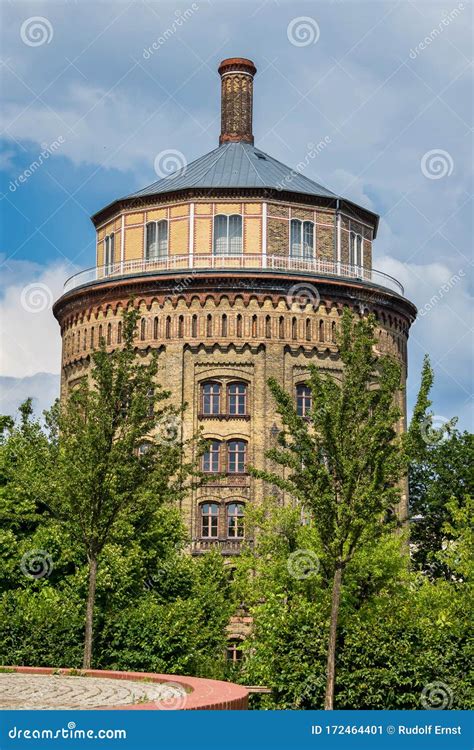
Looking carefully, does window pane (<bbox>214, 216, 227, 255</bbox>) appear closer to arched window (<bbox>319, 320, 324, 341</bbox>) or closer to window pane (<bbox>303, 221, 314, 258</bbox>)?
window pane (<bbox>303, 221, 314, 258</bbox>)

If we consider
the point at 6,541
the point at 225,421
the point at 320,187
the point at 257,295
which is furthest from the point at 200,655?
the point at 320,187

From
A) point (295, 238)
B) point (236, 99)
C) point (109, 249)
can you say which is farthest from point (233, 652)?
point (236, 99)

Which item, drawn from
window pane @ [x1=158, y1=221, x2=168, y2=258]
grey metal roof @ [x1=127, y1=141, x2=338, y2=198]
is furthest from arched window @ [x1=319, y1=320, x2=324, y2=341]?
window pane @ [x1=158, y1=221, x2=168, y2=258]

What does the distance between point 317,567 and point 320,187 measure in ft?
90.2

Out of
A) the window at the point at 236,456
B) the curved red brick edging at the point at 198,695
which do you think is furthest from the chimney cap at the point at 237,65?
the curved red brick edging at the point at 198,695

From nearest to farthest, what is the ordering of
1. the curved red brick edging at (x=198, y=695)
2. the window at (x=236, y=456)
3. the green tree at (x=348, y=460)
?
the curved red brick edging at (x=198, y=695)
the green tree at (x=348, y=460)
the window at (x=236, y=456)

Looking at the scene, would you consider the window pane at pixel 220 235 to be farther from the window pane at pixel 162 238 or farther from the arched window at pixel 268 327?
the arched window at pixel 268 327

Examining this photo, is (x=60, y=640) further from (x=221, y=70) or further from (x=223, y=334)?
(x=221, y=70)

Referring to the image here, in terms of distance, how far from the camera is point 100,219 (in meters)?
55.4

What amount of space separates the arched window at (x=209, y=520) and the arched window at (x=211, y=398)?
12.5 ft

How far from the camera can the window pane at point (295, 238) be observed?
2009 inches

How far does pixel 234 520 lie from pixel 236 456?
2.56 metres

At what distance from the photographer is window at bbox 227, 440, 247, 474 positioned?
4747 cm

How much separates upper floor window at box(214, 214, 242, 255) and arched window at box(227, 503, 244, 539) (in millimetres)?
10856
